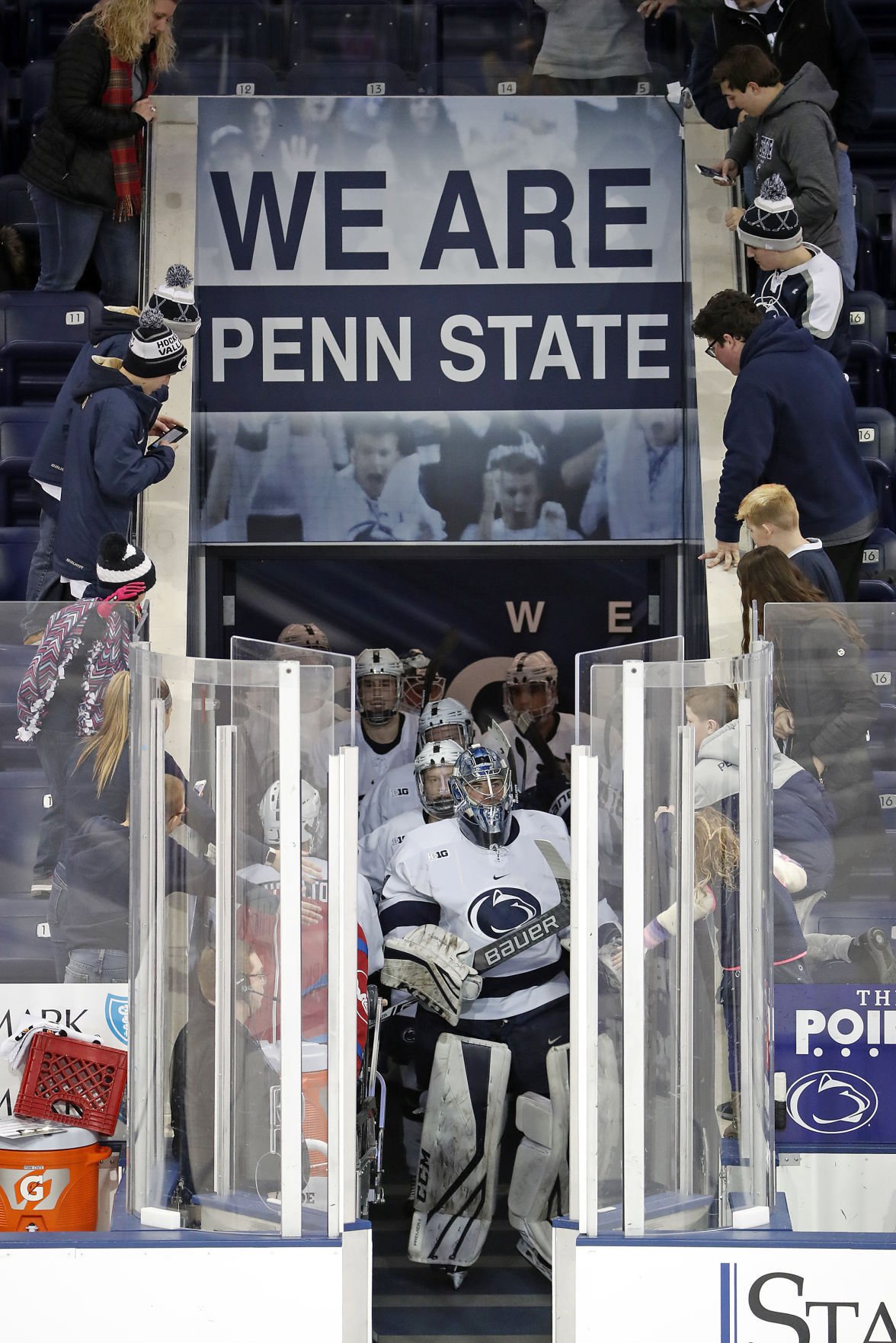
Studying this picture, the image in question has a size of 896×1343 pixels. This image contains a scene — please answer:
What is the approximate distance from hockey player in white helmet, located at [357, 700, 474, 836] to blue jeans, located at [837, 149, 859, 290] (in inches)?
84.7

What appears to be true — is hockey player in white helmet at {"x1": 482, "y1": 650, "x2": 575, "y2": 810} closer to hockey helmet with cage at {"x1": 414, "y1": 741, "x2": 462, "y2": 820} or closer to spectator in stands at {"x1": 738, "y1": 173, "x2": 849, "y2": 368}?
hockey helmet with cage at {"x1": 414, "y1": 741, "x2": 462, "y2": 820}

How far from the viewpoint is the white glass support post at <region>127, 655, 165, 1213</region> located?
3.46 meters

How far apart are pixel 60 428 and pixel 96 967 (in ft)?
7.05

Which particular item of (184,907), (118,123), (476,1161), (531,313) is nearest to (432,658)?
(531,313)

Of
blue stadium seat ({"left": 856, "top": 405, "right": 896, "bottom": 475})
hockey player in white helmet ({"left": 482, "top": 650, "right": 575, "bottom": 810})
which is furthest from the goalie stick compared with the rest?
blue stadium seat ({"left": 856, "top": 405, "right": 896, "bottom": 475})

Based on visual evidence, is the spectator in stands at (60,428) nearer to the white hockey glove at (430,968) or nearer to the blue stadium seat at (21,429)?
the blue stadium seat at (21,429)

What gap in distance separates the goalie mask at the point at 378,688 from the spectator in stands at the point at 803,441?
5.71 ft

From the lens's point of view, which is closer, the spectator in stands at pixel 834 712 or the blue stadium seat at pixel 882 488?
the spectator in stands at pixel 834 712

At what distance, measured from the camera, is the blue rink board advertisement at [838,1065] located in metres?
4.45

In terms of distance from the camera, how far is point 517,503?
7.13m

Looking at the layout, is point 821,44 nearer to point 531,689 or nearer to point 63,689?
A: point 531,689

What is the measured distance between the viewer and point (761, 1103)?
3.50 metres

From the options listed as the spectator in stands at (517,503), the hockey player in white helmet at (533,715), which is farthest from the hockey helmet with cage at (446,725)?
the hockey player in white helmet at (533,715)

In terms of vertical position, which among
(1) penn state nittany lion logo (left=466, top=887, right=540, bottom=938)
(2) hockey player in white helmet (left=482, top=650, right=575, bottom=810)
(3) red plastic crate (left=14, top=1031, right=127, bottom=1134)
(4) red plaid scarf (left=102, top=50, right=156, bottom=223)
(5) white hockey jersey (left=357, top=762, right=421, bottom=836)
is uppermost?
(4) red plaid scarf (left=102, top=50, right=156, bottom=223)
